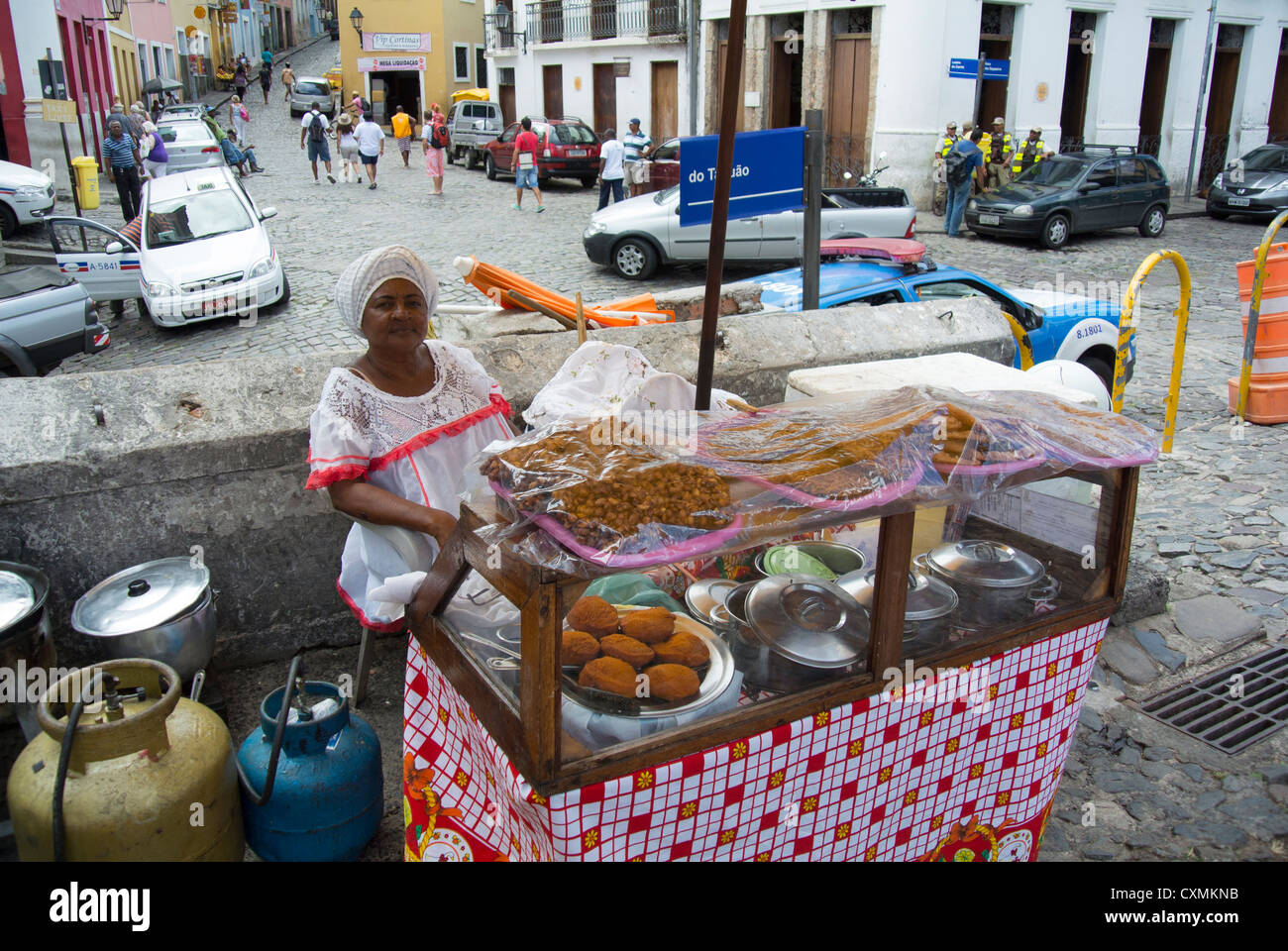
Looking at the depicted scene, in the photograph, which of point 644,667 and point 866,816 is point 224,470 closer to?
point 644,667

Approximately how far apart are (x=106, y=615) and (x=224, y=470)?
26.7 inches

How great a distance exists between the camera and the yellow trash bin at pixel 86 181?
695 inches

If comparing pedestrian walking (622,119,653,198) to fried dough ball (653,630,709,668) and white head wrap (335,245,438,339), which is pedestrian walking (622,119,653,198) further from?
fried dough ball (653,630,709,668)

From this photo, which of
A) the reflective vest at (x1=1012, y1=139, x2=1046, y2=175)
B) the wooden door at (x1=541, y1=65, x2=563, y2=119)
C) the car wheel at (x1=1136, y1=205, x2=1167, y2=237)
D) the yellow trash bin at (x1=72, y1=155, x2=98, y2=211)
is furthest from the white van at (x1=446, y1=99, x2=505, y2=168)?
the car wheel at (x1=1136, y1=205, x2=1167, y2=237)

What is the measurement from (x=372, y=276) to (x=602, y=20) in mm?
30120

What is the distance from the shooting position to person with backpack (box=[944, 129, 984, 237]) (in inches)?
670

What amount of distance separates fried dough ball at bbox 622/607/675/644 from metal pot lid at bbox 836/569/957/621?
0.54 meters

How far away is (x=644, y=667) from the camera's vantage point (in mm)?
2252

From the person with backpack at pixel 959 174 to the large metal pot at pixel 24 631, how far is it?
16893 mm

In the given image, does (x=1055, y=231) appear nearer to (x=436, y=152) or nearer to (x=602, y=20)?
(x=436, y=152)

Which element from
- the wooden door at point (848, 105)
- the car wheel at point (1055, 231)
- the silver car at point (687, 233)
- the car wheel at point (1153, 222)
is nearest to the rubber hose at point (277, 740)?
the silver car at point (687, 233)

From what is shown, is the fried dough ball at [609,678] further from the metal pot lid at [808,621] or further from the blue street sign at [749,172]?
the blue street sign at [749,172]

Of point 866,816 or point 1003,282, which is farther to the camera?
point 1003,282

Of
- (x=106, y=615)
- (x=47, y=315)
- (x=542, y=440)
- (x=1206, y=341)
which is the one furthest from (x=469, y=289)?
(x=542, y=440)
